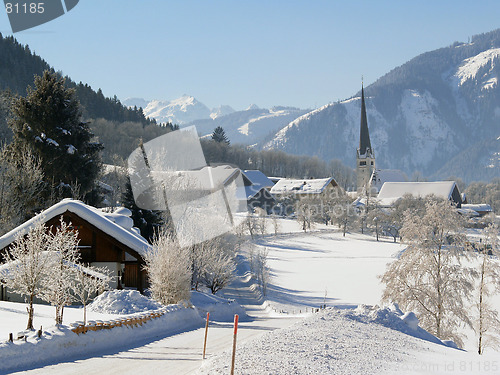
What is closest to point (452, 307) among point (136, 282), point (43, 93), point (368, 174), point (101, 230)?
point (136, 282)

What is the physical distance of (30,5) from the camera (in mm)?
20406

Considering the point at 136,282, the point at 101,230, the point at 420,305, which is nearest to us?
the point at 101,230

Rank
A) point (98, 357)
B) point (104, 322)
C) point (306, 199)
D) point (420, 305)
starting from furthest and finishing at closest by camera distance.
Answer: point (306, 199), point (420, 305), point (104, 322), point (98, 357)

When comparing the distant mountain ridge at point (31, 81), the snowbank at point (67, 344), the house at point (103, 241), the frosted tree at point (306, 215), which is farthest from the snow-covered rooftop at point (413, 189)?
the snowbank at point (67, 344)

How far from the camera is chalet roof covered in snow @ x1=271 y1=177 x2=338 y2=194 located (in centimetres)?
11857

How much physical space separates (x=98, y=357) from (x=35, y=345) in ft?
5.37

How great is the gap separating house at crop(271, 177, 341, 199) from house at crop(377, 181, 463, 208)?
45.6 ft

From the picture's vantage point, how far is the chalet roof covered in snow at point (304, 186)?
118575 millimetres

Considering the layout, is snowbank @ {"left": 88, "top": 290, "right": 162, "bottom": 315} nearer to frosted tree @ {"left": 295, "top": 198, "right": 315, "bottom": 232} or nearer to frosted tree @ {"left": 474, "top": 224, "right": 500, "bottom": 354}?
frosted tree @ {"left": 474, "top": 224, "right": 500, "bottom": 354}

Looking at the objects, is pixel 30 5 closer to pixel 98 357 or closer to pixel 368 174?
pixel 98 357

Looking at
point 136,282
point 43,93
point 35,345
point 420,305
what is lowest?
point 420,305

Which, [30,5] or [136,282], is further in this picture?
[136,282]

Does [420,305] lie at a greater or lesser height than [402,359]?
lesser

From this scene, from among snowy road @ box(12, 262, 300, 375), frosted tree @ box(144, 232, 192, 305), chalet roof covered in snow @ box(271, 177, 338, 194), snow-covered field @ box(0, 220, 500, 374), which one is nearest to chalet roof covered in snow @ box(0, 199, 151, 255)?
frosted tree @ box(144, 232, 192, 305)
